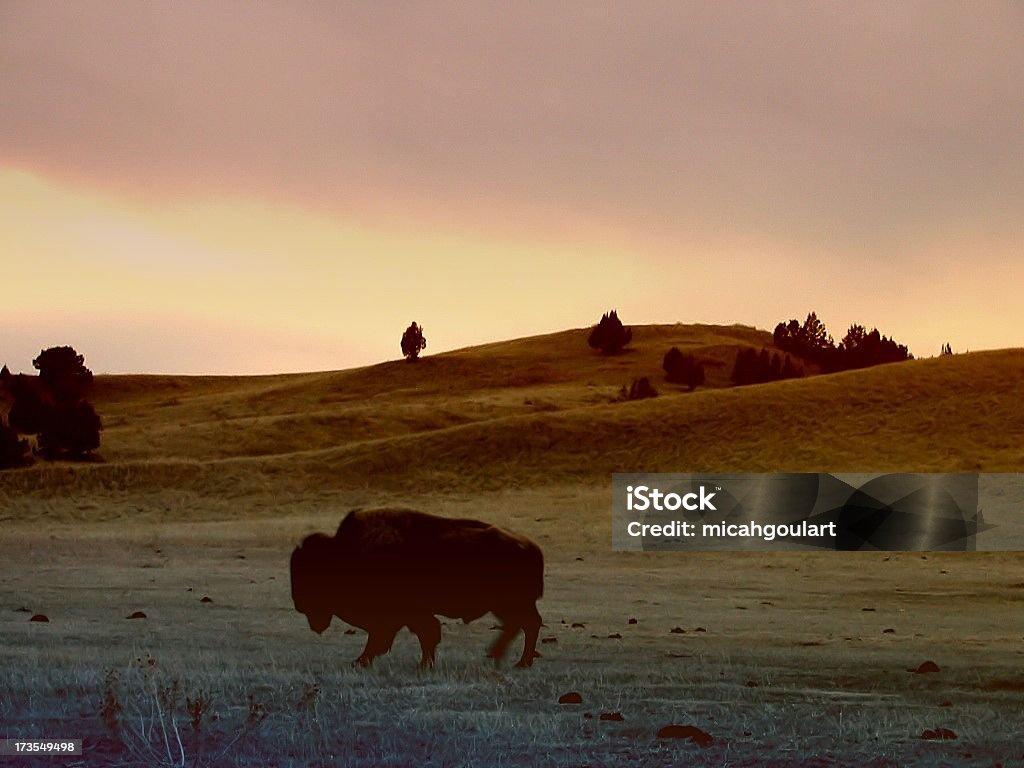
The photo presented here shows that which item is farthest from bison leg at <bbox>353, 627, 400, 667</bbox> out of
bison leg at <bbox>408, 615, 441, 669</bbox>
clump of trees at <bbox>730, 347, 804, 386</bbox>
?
clump of trees at <bbox>730, 347, 804, 386</bbox>

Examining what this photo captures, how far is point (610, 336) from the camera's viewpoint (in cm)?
15650

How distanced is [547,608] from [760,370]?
103 m

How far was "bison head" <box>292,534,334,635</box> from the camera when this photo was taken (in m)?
13.9

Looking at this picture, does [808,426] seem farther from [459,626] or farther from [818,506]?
[459,626]

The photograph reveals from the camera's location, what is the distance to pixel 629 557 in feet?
140

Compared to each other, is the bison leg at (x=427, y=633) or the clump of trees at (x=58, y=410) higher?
the clump of trees at (x=58, y=410)

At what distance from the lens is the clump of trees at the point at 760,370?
4914 inches

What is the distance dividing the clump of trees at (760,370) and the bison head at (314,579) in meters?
112

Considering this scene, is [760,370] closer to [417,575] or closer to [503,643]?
[503,643]

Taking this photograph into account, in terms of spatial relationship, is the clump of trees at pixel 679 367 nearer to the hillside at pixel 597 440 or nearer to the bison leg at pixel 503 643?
the hillside at pixel 597 440

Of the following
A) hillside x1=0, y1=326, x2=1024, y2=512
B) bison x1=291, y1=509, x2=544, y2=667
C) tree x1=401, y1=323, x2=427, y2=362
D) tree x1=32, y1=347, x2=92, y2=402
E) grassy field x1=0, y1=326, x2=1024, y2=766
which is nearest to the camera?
grassy field x1=0, y1=326, x2=1024, y2=766

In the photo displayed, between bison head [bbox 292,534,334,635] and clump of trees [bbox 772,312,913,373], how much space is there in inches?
4131

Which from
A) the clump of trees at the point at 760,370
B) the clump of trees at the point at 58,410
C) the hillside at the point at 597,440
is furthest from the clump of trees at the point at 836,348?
the clump of trees at the point at 58,410

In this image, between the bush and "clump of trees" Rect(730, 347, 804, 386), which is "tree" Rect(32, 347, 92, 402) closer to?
the bush
